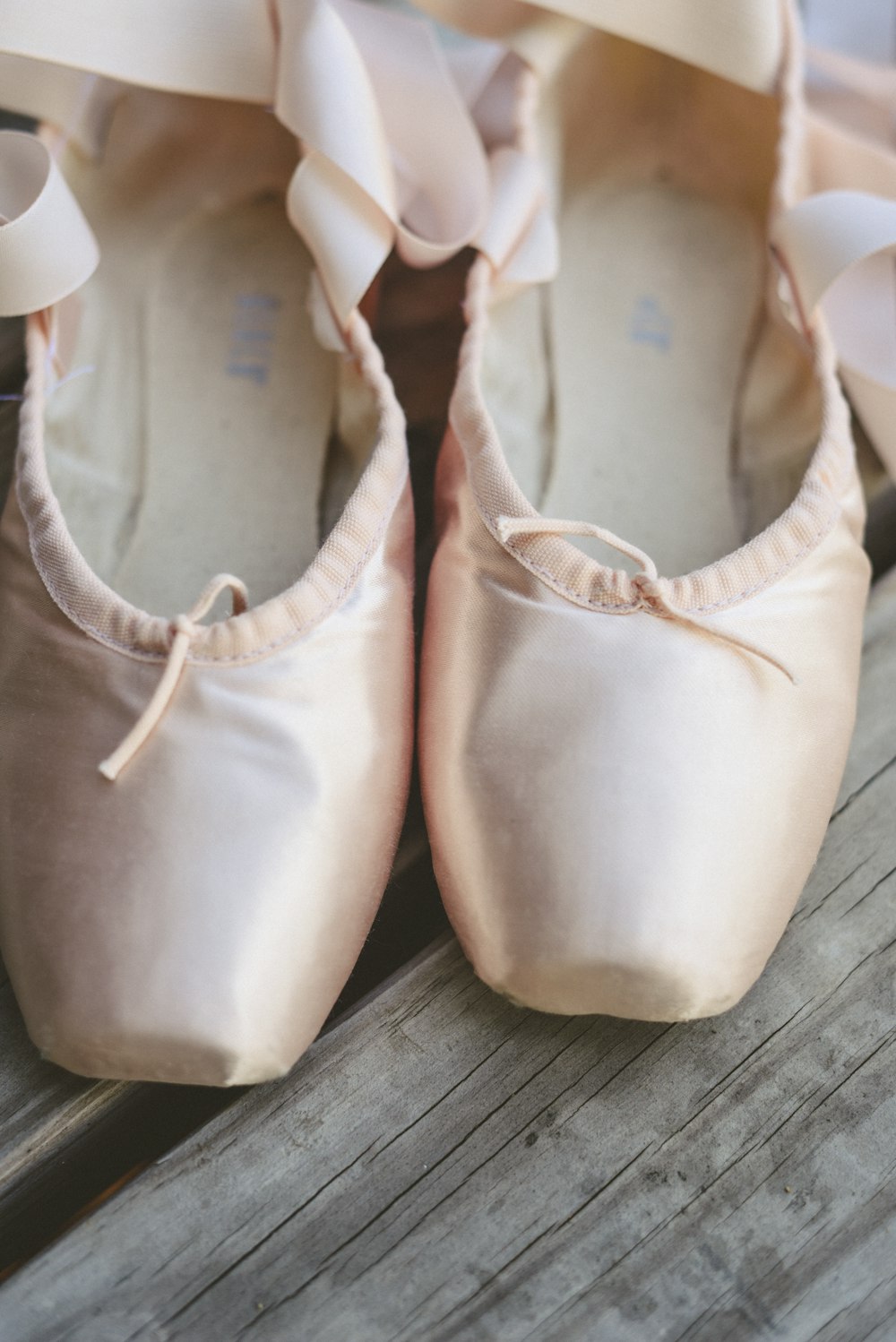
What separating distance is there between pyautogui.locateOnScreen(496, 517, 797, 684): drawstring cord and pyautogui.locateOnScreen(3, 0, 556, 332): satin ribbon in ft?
0.82

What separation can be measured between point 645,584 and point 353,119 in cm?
43

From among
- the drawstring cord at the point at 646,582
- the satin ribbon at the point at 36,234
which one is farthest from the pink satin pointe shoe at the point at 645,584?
the satin ribbon at the point at 36,234

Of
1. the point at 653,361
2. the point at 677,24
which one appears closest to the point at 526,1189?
the point at 653,361

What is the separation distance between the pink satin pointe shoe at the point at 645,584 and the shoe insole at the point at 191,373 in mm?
166

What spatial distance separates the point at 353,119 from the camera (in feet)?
2.99

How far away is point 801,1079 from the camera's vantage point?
29.9 inches

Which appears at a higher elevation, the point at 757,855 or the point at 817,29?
the point at 817,29

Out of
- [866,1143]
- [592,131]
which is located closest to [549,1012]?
[866,1143]

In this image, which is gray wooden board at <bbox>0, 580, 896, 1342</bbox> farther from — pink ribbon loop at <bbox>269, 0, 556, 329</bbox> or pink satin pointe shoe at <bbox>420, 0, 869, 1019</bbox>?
pink ribbon loop at <bbox>269, 0, 556, 329</bbox>

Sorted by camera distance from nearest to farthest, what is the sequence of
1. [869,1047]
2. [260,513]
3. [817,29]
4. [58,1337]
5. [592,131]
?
[58,1337]
[869,1047]
[260,513]
[592,131]
[817,29]

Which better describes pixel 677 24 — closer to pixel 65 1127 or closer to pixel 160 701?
pixel 160 701


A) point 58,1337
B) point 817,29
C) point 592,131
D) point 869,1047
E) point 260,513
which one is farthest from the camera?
point 817,29

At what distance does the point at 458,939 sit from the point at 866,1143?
0.27 m

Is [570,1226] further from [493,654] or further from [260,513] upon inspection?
[260,513]
